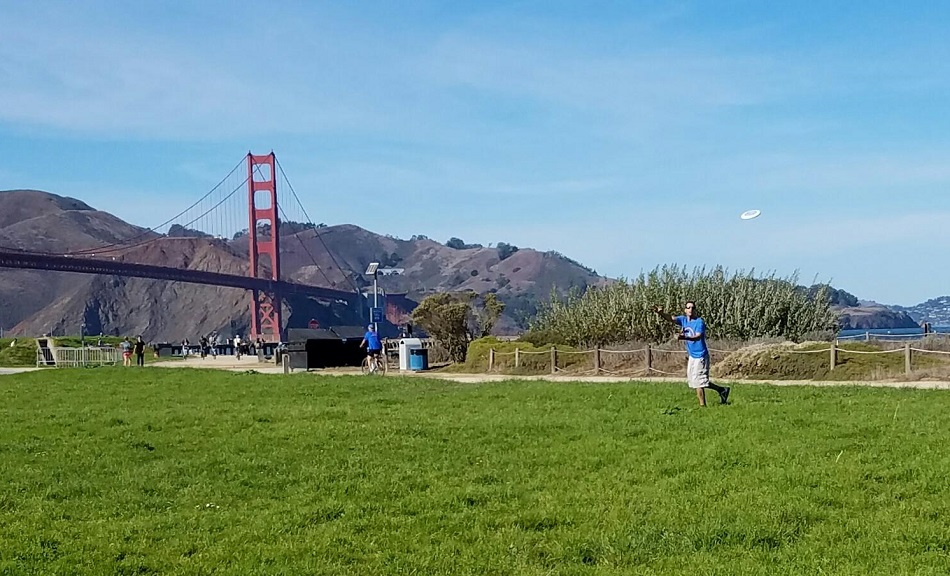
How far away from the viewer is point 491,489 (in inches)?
304

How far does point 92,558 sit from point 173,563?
0.51 m

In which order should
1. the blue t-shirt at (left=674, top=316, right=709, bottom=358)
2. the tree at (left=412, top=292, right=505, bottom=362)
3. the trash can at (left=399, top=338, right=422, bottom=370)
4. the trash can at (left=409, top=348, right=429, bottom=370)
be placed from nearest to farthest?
the blue t-shirt at (left=674, top=316, right=709, bottom=358), the trash can at (left=409, top=348, right=429, bottom=370), the trash can at (left=399, top=338, right=422, bottom=370), the tree at (left=412, top=292, right=505, bottom=362)

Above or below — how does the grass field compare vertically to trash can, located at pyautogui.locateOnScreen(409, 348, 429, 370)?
below

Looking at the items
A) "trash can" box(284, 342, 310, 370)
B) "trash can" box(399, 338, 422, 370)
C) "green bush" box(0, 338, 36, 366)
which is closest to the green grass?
"trash can" box(399, 338, 422, 370)

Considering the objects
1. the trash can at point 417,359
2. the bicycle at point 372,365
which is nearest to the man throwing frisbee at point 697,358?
the bicycle at point 372,365

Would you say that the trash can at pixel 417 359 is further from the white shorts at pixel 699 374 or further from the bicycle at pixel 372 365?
the white shorts at pixel 699 374

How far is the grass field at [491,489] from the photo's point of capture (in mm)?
5945

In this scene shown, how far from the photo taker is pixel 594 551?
238 inches

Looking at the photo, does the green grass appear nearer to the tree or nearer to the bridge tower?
the tree

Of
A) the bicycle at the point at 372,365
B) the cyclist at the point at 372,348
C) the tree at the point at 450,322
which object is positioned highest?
the tree at the point at 450,322

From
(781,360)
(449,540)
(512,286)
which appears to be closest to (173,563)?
(449,540)

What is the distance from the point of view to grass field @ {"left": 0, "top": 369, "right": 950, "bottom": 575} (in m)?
5.95

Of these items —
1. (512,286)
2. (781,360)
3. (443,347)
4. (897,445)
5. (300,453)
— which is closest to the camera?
(897,445)

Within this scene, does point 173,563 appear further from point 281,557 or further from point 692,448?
point 692,448
